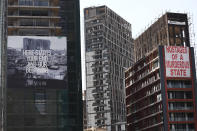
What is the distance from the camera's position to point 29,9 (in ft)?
377

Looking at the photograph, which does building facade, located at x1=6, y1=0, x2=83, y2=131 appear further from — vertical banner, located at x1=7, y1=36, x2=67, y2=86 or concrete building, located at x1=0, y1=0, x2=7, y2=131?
concrete building, located at x1=0, y1=0, x2=7, y2=131

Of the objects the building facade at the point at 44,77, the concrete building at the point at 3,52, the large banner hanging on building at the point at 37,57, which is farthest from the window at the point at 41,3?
the large banner hanging on building at the point at 37,57

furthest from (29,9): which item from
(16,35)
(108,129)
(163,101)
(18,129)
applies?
(108,129)

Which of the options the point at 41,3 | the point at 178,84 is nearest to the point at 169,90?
the point at 178,84

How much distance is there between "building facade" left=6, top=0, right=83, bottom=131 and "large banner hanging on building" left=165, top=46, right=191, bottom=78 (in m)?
26.3

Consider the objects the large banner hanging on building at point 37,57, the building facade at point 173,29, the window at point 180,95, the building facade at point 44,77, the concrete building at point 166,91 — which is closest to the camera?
the building facade at point 44,77

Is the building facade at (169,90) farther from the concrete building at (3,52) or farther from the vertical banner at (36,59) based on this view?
the concrete building at (3,52)

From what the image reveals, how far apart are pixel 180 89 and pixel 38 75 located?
4065 centimetres

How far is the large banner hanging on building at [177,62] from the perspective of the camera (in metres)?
124

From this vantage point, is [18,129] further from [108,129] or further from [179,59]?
[108,129]

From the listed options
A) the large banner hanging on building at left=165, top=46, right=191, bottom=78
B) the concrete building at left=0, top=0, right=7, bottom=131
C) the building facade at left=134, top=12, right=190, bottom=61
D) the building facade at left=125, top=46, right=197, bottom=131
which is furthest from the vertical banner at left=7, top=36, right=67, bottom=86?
→ the building facade at left=134, top=12, right=190, bottom=61

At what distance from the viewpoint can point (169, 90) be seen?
122m

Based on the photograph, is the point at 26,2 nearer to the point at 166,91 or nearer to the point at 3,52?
the point at 3,52

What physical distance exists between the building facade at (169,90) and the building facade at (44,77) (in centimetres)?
2428
